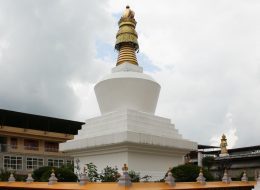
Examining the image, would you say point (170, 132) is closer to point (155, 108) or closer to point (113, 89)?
point (155, 108)

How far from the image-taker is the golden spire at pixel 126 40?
18.1 metres

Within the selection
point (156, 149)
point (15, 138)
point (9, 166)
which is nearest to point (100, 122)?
point (156, 149)

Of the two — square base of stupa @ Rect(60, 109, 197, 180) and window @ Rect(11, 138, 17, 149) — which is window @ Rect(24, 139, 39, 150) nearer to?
window @ Rect(11, 138, 17, 149)

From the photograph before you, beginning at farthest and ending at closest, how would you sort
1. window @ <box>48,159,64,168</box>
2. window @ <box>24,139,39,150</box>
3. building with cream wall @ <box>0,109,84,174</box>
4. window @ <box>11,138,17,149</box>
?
window @ <box>48,159,64,168</box> < window @ <box>24,139,39,150</box> < window @ <box>11,138,17,149</box> < building with cream wall @ <box>0,109,84,174</box>

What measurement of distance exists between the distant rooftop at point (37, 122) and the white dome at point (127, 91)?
850 inches

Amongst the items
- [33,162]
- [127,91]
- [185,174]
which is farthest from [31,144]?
[185,174]

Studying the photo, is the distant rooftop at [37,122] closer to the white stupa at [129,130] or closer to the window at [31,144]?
the window at [31,144]

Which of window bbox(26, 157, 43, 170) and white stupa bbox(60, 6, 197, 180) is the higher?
white stupa bbox(60, 6, 197, 180)

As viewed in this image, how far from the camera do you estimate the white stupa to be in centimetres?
1424

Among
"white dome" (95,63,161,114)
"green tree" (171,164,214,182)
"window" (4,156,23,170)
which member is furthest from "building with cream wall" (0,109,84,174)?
"green tree" (171,164,214,182)

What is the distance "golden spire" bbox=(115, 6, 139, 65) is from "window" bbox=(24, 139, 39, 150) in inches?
908

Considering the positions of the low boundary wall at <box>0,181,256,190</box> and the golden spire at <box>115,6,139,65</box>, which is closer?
the low boundary wall at <box>0,181,256,190</box>

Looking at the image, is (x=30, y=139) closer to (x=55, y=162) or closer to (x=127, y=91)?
(x=55, y=162)

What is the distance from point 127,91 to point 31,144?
82.6 feet
